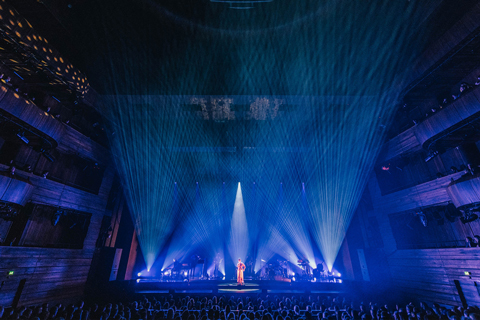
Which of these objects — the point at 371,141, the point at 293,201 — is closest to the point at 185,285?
the point at 293,201

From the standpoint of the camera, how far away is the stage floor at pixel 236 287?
1331cm

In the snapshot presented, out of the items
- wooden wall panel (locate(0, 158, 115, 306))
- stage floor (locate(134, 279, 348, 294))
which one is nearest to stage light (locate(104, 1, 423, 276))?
wooden wall panel (locate(0, 158, 115, 306))

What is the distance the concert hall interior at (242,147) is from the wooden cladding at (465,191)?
55 mm

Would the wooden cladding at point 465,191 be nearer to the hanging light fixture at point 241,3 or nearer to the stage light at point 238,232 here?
the hanging light fixture at point 241,3

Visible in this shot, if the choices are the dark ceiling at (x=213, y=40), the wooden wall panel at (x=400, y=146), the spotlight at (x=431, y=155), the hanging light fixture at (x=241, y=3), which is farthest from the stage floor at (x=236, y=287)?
the hanging light fixture at (x=241, y=3)

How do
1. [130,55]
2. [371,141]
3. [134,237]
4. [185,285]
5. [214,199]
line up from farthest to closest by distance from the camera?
[214,199]
[134,237]
[371,141]
[185,285]
[130,55]

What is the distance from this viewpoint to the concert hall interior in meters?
9.52

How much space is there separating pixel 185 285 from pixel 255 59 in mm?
14958

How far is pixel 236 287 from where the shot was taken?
13.5m

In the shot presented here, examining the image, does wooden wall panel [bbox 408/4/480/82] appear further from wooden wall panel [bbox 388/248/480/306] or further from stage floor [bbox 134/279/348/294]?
stage floor [bbox 134/279/348/294]

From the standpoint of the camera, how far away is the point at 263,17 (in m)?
9.61

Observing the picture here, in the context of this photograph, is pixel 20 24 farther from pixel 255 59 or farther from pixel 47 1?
pixel 255 59

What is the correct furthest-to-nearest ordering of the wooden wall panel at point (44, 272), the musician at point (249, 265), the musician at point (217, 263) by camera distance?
the musician at point (217, 263) → the musician at point (249, 265) → the wooden wall panel at point (44, 272)

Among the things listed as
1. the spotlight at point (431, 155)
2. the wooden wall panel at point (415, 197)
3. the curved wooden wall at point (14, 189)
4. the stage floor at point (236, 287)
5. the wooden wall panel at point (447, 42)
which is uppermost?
the wooden wall panel at point (447, 42)
